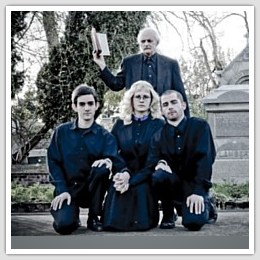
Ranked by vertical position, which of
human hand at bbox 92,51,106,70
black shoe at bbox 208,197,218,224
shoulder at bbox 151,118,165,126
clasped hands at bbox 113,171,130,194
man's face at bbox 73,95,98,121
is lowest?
black shoe at bbox 208,197,218,224

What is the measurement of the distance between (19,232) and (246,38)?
176 cm

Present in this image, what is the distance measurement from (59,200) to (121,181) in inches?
15.0

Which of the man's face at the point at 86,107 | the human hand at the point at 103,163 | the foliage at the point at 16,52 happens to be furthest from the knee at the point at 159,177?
the foliage at the point at 16,52

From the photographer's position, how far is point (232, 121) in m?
4.57

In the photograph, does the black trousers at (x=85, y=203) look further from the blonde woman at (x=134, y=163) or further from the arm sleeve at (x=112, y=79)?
the arm sleeve at (x=112, y=79)

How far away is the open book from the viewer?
461 centimetres

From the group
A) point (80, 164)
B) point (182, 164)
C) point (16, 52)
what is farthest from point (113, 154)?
point (16, 52)

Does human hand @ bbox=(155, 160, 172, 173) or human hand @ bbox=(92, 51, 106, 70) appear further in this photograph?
human hand @ bbox=(92, 51, 106, 70)

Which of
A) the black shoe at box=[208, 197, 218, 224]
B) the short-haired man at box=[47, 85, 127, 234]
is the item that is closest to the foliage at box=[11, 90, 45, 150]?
the short-haired man at box=[47, 85, 127, 234]

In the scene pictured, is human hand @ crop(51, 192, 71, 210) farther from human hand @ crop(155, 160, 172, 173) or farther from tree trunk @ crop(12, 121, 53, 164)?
human hand @ crop(155, 160, 172, 173)

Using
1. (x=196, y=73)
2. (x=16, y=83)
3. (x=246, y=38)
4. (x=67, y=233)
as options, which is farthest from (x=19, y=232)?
(x=246, y=38)

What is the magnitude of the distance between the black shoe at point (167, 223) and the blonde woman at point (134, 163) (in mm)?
43

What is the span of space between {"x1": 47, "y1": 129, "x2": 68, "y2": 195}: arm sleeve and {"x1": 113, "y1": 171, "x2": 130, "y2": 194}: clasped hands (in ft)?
0.99

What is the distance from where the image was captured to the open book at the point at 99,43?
4.61 metres
